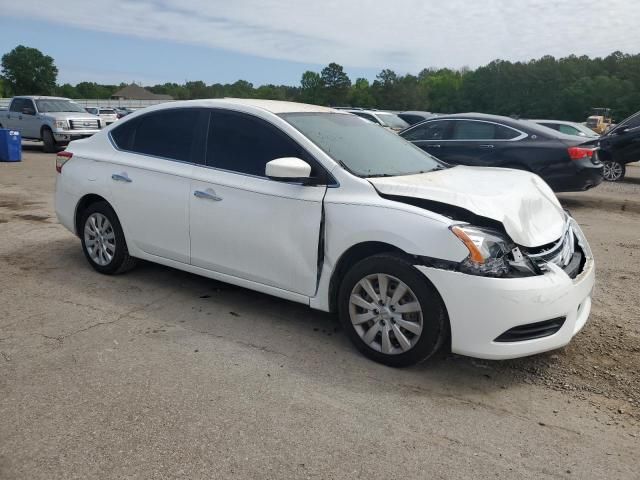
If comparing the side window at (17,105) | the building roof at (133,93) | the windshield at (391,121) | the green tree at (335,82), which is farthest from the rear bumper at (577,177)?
the building roof at (133,93)

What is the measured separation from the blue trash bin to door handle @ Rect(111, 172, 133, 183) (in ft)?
41.6

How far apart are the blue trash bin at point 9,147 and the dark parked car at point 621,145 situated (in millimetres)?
15465

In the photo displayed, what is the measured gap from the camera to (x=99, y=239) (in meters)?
5.49

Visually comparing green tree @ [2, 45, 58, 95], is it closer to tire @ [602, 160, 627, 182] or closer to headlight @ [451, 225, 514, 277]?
tire @ [602, 160, 627, 182]

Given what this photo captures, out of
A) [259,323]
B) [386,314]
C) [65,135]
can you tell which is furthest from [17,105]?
[386,314]

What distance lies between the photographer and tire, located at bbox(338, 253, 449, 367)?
3.51 meters

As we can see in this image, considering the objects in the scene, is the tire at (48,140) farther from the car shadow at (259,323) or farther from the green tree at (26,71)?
the green tree at (26,71)

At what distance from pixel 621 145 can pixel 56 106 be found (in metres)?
17.4

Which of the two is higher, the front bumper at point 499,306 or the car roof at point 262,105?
the car roof at point 262,105

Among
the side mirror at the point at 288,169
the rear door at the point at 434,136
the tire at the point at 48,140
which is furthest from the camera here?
the tire at the point at 48,140

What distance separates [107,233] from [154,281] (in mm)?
636

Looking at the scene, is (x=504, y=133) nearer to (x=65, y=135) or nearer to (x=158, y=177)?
(x=158, y=177)

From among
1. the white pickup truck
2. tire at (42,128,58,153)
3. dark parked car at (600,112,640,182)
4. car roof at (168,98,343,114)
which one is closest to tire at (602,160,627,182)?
dark parked car at (600,112,640,182)

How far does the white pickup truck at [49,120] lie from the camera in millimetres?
18828
